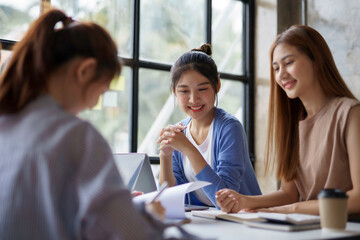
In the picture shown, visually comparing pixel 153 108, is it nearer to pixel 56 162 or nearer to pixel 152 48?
pixel 152 48

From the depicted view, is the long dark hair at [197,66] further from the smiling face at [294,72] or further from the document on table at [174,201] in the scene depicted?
the document on table at [174,201]

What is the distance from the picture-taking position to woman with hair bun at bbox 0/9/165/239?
0.72m

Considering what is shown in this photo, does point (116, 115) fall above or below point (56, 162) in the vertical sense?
above

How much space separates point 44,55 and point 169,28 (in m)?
2.71

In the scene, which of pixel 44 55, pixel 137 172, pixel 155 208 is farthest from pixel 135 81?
pixel 44 55

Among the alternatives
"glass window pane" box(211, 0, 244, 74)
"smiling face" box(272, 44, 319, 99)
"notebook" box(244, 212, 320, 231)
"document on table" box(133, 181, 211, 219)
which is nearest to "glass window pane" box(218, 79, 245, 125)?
"glass window pane" box(211, 0, 244, 74)

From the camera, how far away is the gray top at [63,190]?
71 centimetres

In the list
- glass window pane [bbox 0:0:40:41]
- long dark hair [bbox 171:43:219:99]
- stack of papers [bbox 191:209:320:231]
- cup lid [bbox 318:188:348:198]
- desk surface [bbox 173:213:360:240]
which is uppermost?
glass window pane [bbox 0:0:40:41]

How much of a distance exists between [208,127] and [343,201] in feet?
3.70

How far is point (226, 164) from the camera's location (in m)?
1.98

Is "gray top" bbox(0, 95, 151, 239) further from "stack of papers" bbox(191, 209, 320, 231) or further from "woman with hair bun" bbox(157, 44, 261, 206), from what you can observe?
"woman with hair bun" bbox(157, 44, 261, 206)

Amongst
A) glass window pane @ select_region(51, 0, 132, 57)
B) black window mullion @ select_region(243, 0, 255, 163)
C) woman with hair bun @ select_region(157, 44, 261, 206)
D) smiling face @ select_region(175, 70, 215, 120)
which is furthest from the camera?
black window mullion @ select_region(243, 0, 255, 163)

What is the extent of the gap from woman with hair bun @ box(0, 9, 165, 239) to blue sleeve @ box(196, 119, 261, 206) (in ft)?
3.51

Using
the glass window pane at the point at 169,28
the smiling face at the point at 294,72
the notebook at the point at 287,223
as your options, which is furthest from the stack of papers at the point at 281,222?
the glass window pane at the point at 169,28
